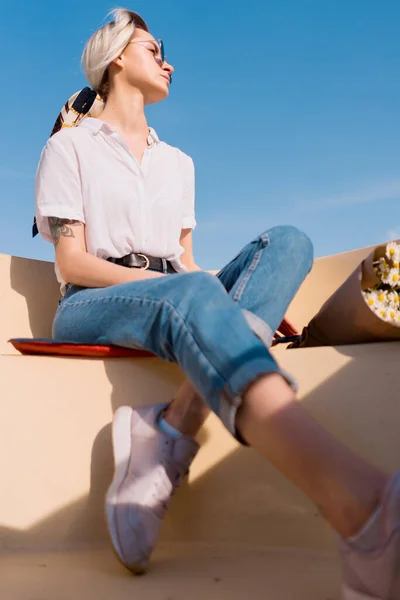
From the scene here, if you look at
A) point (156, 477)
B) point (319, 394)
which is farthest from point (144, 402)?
point (319, 394)

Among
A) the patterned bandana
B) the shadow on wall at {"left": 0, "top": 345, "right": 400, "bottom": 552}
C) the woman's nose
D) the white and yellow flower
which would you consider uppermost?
the woman's nose

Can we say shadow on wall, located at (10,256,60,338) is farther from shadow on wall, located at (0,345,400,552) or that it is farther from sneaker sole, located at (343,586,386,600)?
sneaker sole, located at (343,586,386,600)

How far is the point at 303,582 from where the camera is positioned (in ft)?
3.18

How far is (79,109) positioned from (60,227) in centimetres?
68

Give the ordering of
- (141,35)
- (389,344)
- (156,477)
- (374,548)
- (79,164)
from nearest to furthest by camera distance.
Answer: (374,548), (156,477), (389,344), (79,164), (141,35)

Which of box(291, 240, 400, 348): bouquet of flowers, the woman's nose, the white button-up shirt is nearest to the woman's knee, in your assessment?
box(291, 240, 400, 348): bouquet of flowers

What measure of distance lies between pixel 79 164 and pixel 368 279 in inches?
33.3

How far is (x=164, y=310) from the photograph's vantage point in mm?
1072

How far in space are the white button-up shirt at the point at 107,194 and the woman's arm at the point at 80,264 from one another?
3 cm

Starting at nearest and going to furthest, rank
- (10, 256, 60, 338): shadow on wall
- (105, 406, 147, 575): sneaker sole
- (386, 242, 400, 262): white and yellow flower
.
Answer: (105, 406, 147, 575): sneaker sole, (386, 242, 400, 262): white and yellow flower, (10, 256, 60, 338): shadow on wall

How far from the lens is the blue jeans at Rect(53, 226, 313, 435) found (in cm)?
90

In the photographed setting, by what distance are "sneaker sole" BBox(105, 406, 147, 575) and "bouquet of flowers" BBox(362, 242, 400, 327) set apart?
2.15 ft

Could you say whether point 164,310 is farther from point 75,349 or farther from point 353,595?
point 353,595

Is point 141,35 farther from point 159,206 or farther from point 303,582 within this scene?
point 303,582
